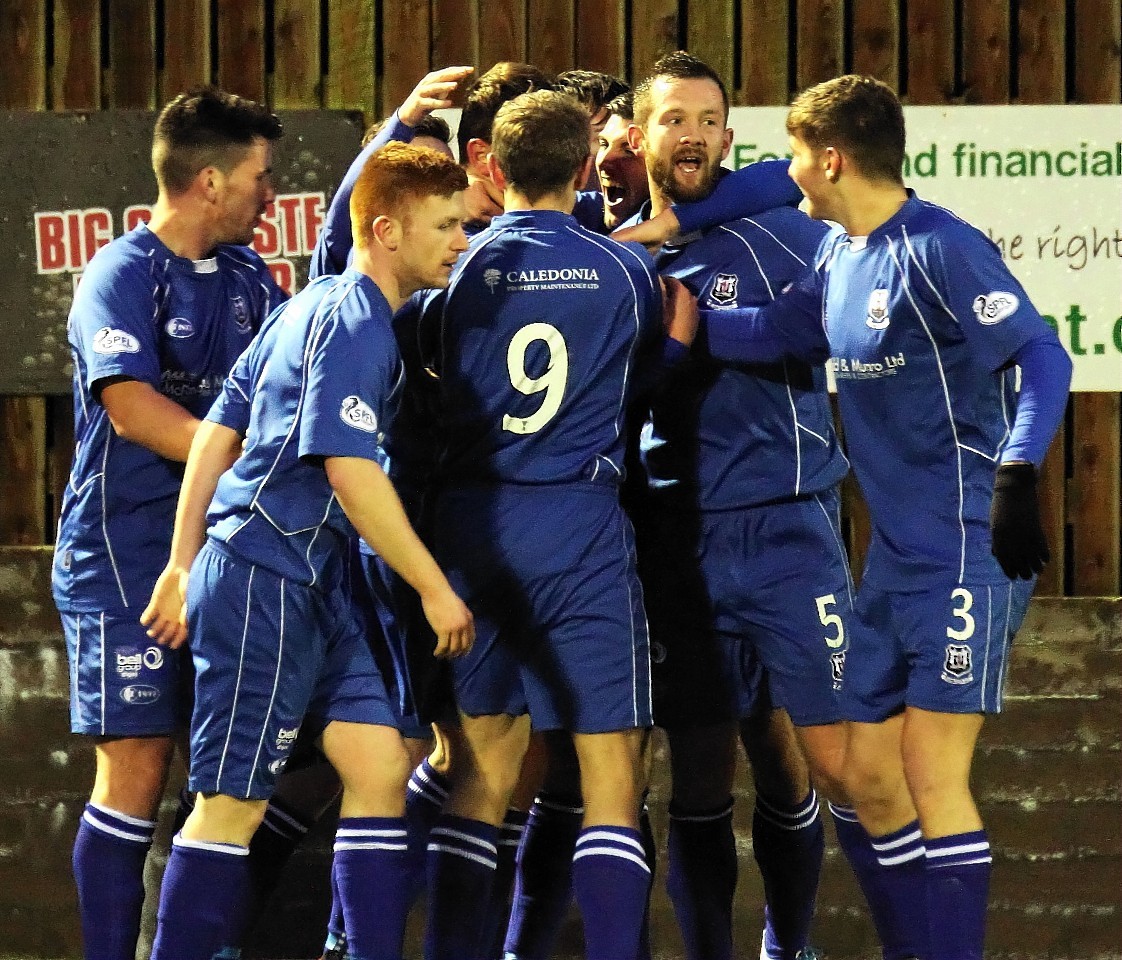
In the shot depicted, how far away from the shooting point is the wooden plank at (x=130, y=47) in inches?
233

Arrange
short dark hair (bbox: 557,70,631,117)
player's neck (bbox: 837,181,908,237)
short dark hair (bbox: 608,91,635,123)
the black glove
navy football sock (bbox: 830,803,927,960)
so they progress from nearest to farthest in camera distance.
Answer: the black glove < player's neck (bbox: 837,181,908,237) < navy football sock (bbox: 830,803,927,960) < short dark hair (bbox: 608,91,635,123) < short dark hair (bbox: 557,70,631,117)

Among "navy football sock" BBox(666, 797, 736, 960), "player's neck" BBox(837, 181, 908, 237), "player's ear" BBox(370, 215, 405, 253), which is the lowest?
"navy football sock" BBox(666, 797, 736, 960)

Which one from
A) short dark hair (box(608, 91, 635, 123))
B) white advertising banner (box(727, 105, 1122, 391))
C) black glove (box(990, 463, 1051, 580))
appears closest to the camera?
black glove (box(990, 463, 1051, 580))

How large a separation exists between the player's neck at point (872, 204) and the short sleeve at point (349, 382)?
1110mm

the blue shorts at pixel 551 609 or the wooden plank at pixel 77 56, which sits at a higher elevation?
the wooden plank at pixel 77 56

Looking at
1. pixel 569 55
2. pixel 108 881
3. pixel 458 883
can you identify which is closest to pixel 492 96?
pixel 569 55

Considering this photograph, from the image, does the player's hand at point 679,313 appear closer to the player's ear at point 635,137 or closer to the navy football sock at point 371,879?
the player's ear at point 635,137

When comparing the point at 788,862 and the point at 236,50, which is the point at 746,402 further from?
the point at 236,50

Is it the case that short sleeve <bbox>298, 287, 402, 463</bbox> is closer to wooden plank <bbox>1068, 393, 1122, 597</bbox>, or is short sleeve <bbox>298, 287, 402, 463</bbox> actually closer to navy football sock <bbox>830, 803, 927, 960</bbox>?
navy football sock <bbox>830, 803, 927, 960</bbox>

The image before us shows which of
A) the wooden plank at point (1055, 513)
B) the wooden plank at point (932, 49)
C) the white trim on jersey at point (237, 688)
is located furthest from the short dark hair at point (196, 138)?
the wooden plank at point (1055, 513)

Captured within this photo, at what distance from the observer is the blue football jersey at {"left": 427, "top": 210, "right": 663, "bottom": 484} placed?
3893 millimetres

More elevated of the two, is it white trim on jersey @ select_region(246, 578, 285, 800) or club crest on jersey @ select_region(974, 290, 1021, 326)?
club crest on jersey @ select_region(974, 290, 1021, 326)

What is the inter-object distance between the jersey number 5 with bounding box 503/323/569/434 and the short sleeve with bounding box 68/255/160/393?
918 mm

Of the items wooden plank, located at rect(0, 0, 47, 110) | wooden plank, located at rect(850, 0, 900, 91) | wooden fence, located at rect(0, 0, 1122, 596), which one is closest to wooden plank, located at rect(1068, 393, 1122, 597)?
wooden fence, located at rect(0, 0, 1122, 596)
